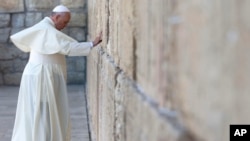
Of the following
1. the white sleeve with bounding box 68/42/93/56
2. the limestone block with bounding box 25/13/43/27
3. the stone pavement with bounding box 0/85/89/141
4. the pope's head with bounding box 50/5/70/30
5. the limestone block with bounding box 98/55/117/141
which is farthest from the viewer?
the limestone block with bounding box 25/13/43/27

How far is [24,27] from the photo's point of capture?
494 inches

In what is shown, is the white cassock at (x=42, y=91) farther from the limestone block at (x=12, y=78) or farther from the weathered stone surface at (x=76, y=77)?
the limestone block at (x=12, y=78)

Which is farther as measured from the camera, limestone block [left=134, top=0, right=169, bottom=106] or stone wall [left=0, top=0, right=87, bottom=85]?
stone wall [left=0, top=0, right=87, bottom=85]

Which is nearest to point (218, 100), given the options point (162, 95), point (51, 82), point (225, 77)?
point (225, 77)

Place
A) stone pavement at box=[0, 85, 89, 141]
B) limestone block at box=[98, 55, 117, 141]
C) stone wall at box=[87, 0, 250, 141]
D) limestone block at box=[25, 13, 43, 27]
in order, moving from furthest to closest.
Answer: limestone block at box=[25, 13, 43, 27]
stone pavement at box=[0, 85, 89, 141]
limestone block at box=[98, 55, 117, 141]
stone wall at box=[87, 0, 250, 141]

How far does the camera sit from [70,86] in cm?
1225

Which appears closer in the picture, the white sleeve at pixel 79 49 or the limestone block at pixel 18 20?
the white sleeve at pixel 79 49

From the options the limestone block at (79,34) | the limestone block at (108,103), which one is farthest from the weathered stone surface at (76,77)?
the limestone block at (108,103)

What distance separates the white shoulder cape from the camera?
6.07 meters

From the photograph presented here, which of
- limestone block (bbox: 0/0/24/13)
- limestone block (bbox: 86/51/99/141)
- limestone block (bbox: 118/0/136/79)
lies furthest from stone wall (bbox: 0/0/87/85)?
limestone block (bbox: 118/0/136/79)

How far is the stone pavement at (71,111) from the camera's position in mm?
7801

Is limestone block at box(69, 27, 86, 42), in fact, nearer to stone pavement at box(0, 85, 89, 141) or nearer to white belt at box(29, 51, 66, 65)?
stone pavement at box(0, 85, 89, 141)

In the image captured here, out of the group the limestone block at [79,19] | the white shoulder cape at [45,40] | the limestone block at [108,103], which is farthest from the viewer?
the limestone block at [79,19]

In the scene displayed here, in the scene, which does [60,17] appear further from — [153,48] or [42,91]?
[153,48]
